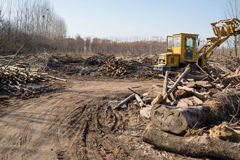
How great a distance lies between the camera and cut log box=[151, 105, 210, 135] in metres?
4.94

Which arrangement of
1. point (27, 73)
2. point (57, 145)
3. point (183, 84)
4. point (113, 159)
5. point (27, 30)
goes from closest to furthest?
point (113, 159) < point (57, 145) < point (183, 84) < point (27, 73) < point (27, 30)

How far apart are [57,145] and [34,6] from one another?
110ft

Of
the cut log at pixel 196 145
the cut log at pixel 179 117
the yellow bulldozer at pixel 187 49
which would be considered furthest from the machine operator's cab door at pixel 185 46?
the cut log at pixel 196 145

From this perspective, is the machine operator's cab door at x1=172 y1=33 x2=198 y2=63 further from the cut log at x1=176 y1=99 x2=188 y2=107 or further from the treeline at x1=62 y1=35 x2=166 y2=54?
the treeline at x1=62 y1=35 x2=166 y2=54

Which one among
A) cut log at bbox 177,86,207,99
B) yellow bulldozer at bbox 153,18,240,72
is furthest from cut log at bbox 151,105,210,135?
yellow bulldozer at bbox 153,18,240,72

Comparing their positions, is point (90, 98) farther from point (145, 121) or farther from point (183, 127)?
point (183, 127)

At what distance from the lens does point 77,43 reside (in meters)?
39.1

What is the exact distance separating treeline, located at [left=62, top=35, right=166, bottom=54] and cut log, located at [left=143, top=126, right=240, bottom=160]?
3047 cm

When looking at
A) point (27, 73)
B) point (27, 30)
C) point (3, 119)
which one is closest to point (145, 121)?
point (3, 119)

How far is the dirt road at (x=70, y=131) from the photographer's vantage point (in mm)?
4418

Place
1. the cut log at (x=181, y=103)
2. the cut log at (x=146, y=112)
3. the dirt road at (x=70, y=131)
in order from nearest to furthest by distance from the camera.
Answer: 1. the dirt road at (x=70, y=131)
2. the cut log at (x=181, y=103)
3. the cut log at (x=146, y=112)

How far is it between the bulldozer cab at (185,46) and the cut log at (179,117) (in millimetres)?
8391

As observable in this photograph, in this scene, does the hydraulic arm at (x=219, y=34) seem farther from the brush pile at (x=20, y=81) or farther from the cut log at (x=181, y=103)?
the brush pile at (x=20, y=81)

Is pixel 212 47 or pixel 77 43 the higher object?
pixel 77 43
